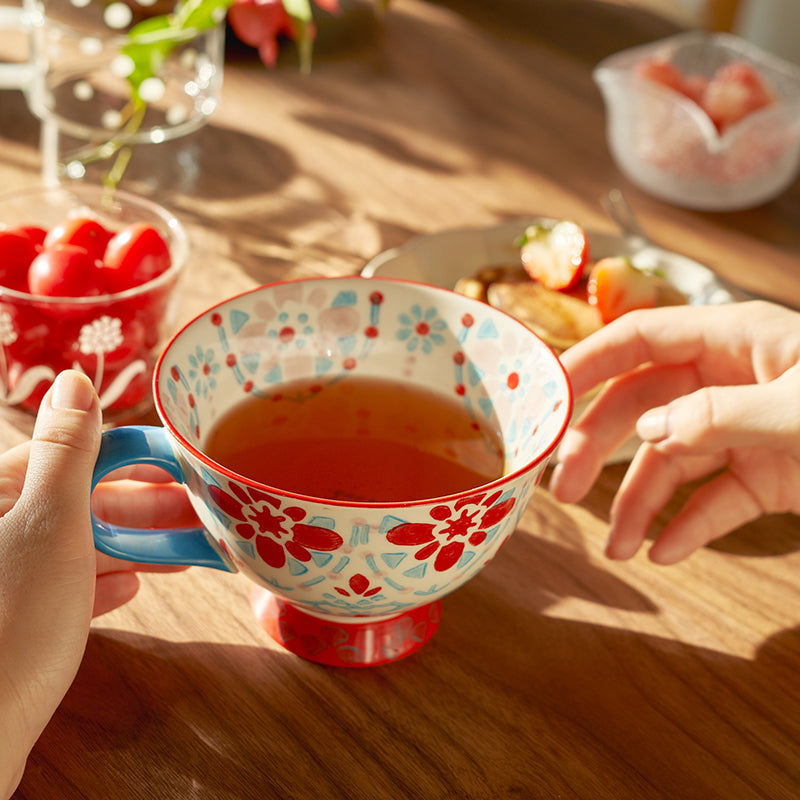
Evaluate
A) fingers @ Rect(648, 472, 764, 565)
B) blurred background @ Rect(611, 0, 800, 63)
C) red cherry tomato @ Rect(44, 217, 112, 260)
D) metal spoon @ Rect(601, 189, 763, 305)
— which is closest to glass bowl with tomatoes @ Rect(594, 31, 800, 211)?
metal spoon @ Rect(601, 189, 763, 305)

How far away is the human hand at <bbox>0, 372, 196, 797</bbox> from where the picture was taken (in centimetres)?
46

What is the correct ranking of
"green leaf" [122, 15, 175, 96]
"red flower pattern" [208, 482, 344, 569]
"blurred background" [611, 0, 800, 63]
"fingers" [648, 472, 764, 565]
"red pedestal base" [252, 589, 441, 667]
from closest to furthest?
"red flower pattern" [208, 482, 344, 569] < "red pedestal base" [252, 589, 441, 667] < "fingers" [648, 472, 764, 565] < "green leaf" [122, 15, 175, 96] < "blurred background" [611, 0, 800, 63]

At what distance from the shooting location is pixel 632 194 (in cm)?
120

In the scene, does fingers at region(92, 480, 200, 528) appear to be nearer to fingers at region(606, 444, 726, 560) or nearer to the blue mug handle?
the blue mug handle

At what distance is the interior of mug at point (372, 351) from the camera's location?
562mm

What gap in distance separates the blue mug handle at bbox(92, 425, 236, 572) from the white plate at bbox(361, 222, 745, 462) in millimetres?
431

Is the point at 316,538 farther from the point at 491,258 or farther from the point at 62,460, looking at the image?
the point at 491,258

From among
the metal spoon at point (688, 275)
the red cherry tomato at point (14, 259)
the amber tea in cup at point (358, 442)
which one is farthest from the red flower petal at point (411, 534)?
the metal spoon at point (688, 275)

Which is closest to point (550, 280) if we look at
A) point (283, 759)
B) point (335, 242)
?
point (335, 242)

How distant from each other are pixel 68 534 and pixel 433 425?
252 mm

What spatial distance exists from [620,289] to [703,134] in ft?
1.18

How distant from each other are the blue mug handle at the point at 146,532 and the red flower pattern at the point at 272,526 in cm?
5

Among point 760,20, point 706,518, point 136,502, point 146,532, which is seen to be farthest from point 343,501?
point 760,20

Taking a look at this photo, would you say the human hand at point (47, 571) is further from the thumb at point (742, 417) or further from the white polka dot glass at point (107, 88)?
the white polka dot glass at point (107, 88)
